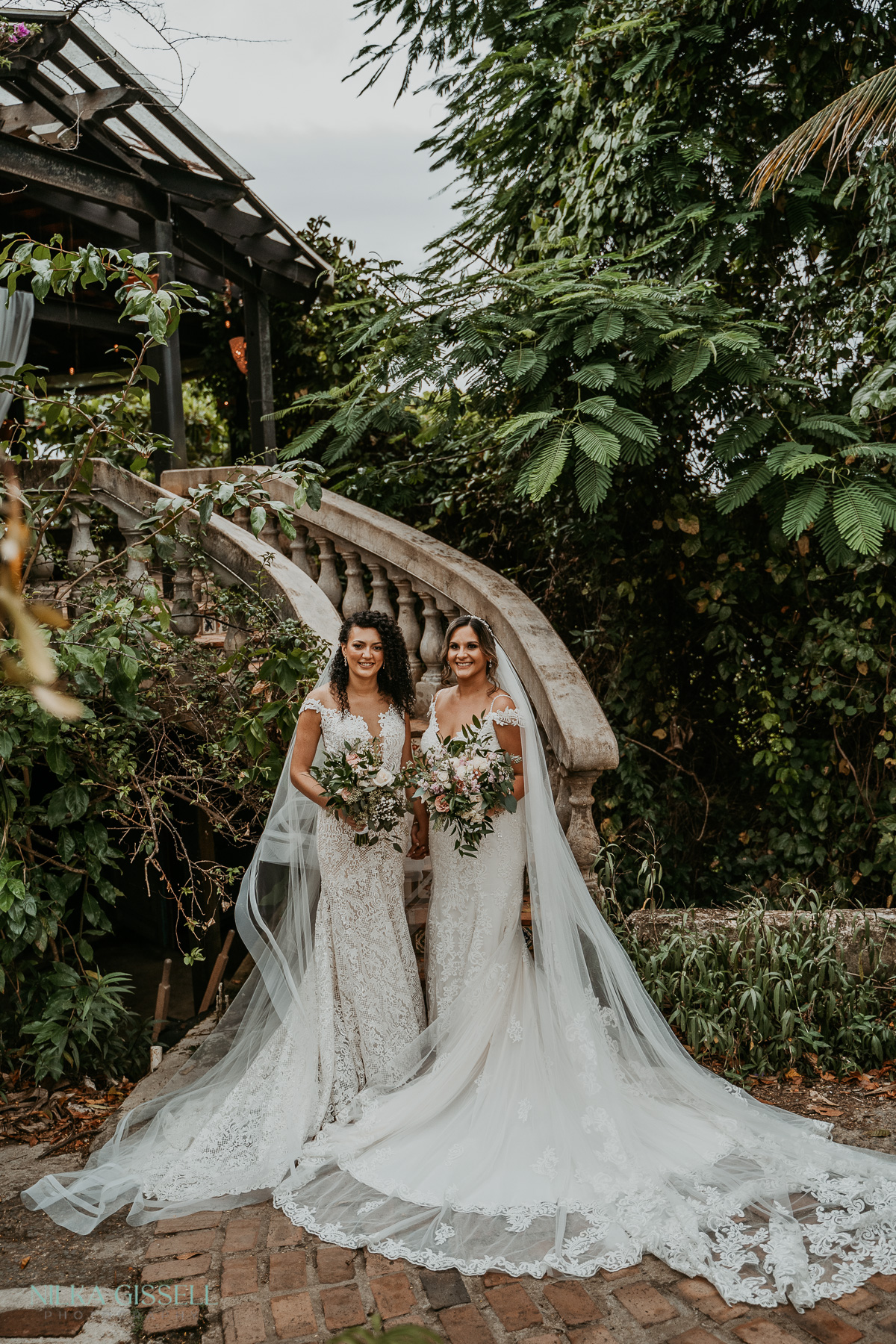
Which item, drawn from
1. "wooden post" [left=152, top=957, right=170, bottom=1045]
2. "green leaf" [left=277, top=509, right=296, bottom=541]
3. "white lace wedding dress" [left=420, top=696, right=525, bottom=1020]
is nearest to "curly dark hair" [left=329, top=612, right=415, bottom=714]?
"white lace wedding dress" [left=420, top=696, right=525, bottom=1020]

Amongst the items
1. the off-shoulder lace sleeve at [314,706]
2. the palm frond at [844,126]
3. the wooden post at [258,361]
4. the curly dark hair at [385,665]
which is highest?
the wooden post at [258,361]

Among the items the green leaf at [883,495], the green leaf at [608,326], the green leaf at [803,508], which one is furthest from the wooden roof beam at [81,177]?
the green leaf at [883,495]

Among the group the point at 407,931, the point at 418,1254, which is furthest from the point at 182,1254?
the point at 407,931

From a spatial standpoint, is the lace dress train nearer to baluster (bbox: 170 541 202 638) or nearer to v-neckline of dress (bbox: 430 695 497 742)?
v-neckline of dress (bbox: 430 695 497 742)

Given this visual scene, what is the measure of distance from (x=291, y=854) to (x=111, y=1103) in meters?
1.49

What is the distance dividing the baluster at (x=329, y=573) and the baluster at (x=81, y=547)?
1345mm

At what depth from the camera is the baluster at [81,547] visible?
5.63 meters

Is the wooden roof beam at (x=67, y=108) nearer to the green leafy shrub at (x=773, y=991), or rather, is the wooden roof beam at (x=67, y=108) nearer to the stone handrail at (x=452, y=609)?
the stone handrail at (x=452, y=609)

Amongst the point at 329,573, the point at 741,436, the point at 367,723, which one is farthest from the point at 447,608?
the point at 741,436

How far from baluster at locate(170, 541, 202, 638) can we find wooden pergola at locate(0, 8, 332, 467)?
766mm

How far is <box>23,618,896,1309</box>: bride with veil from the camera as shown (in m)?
2.90

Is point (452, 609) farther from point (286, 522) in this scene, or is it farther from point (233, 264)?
point (233, 264)

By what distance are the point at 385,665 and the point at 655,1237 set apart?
2.26 metres

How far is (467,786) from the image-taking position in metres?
3.72
